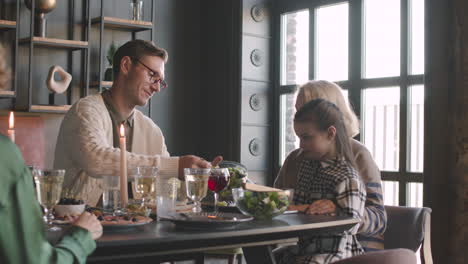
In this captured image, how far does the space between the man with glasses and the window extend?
6.79ft

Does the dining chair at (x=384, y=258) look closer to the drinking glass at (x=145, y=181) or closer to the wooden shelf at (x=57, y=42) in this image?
the drinking glass at (x=145, y=181)

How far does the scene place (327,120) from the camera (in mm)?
2455

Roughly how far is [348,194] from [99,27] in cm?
338

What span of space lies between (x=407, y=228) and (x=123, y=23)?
3.19m

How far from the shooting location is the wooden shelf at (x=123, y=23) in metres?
4.88

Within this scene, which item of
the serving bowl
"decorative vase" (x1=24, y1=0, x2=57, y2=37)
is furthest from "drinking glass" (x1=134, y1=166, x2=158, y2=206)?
"decorative vase" (x1=24, y1=0, x2=57, y2=37)

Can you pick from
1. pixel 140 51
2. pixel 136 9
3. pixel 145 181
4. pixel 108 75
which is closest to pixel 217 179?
pixel 145 181

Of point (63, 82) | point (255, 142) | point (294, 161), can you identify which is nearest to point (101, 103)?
point (294, 161)

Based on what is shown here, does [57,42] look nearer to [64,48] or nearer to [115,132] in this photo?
[64,48]

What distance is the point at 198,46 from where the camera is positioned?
571 cm

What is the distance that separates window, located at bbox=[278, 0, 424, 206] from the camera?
14.5 ft

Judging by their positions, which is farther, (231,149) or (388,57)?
(231,149)

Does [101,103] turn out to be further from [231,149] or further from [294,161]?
[231,149]

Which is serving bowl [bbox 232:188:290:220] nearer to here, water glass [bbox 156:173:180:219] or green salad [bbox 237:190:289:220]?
green salad [bbox 237:190:289:220]
